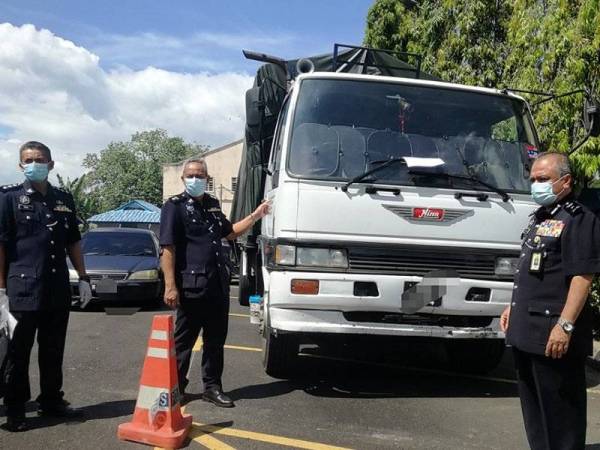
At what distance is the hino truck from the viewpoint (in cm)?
485

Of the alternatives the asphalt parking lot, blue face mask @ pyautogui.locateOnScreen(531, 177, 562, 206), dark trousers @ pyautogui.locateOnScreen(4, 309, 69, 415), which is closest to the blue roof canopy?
the asphalt parking lot

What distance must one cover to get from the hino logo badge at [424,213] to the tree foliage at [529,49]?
296 cm

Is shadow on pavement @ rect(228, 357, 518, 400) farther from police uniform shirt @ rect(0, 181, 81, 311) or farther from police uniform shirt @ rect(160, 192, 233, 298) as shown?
police uniform shirt @ rect(0, 181, 81, 311)

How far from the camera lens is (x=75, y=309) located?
1064 cm

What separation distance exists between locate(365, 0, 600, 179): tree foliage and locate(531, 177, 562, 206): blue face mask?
4073 millimetres

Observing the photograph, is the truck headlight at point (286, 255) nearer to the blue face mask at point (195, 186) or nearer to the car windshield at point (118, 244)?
the blue face mask at point (195, 186)

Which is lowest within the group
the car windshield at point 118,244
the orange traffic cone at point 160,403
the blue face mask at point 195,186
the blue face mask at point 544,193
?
the orange traffic cone at point 160,403

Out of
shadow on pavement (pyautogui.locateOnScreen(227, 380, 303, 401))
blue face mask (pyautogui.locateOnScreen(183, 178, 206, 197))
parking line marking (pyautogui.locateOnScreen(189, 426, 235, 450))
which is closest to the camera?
parking line marking (pyautogui.locateOnScreen(189, 426, 235, 450))

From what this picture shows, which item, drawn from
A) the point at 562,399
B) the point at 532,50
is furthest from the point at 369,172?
the point at 532,50

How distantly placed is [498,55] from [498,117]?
269 inches

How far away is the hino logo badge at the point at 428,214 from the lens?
4915mm

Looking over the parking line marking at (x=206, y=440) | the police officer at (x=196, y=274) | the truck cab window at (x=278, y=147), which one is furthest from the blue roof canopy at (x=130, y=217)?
the parking line marking at (x=206, y=440)

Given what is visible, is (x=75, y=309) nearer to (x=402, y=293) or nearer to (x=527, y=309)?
(x=402, y=293)

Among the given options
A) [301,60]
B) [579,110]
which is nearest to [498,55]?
[579,110]
